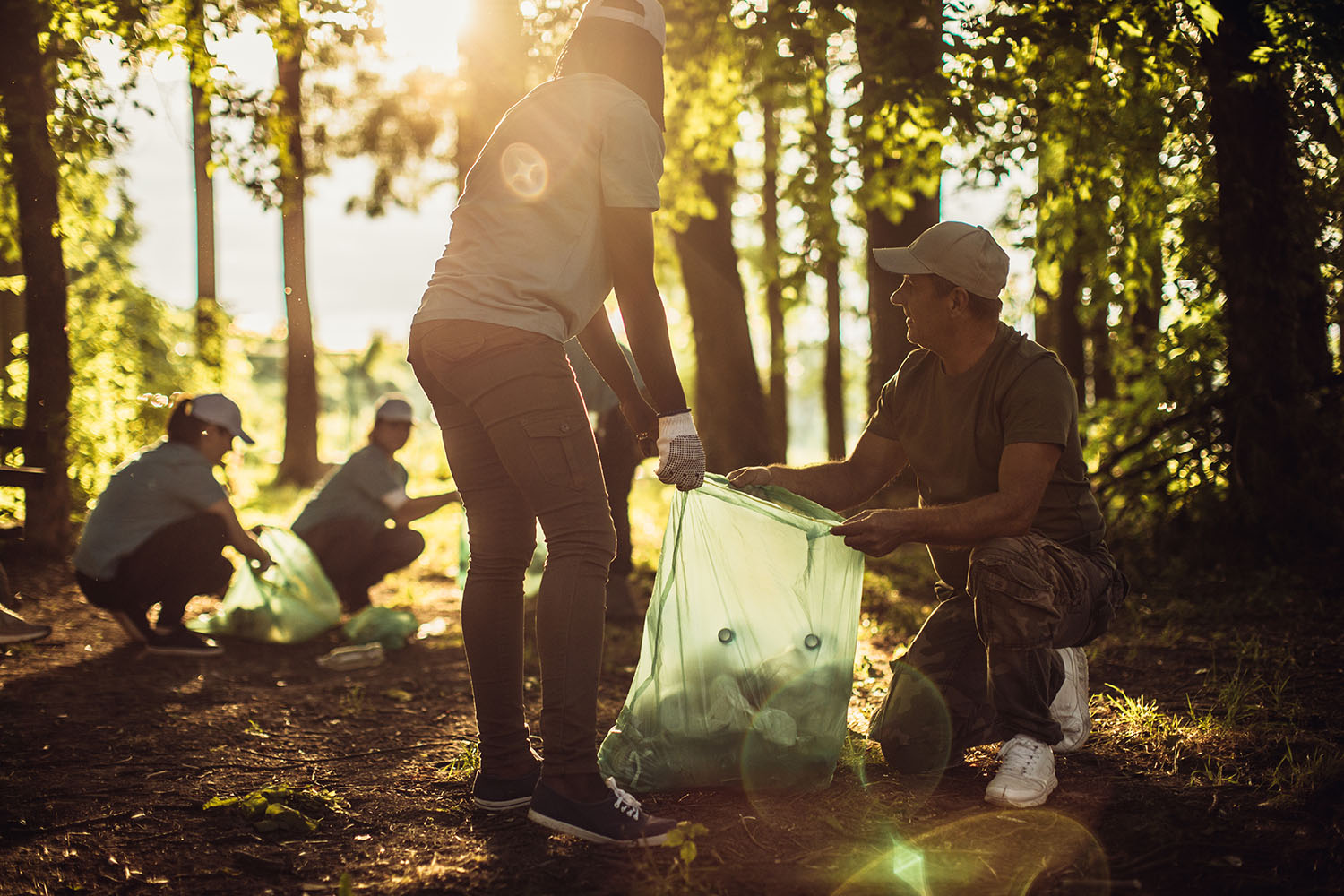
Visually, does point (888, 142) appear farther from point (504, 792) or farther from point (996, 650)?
point (504, 792)

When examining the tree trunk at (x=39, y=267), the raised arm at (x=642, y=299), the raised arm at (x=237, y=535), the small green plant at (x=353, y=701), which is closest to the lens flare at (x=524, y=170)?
the raised arm at (x=642, y=299)

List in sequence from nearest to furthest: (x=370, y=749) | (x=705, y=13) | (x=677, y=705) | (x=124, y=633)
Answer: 1. (x=677, y=705)
2. (x=370, y=749)
3. (x=124, y=633)
4. (x=705, y=13)

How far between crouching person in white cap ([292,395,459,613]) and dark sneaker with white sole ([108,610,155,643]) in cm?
92

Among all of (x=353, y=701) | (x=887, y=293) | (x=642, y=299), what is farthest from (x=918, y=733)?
(x=887, y=293)

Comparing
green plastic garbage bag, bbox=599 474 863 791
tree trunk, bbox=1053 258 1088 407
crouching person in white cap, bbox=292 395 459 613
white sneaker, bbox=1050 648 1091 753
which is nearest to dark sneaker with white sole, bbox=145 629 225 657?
crouching person in white cap, bbox=292 395 459 613

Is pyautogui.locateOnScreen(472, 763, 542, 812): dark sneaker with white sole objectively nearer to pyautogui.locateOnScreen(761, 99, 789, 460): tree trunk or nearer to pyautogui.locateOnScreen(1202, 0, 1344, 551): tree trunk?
Result: pyautogui.locateOnScreen(1202, 0, 1344, 551): tree trunk

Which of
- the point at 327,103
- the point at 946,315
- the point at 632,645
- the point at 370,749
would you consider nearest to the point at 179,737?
the point at 370,749

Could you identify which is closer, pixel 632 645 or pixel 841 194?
pixel 632 645

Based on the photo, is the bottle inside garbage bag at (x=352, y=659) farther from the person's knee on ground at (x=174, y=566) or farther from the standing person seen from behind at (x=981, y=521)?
the standing person seen from behind at (x=981, y=521)

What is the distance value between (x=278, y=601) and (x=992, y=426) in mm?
3617

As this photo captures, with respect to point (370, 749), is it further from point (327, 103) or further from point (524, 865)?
point (327, 103)

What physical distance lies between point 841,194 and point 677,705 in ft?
17.4

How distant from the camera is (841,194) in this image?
7285mm

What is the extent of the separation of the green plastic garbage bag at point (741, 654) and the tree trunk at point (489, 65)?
3629mm
